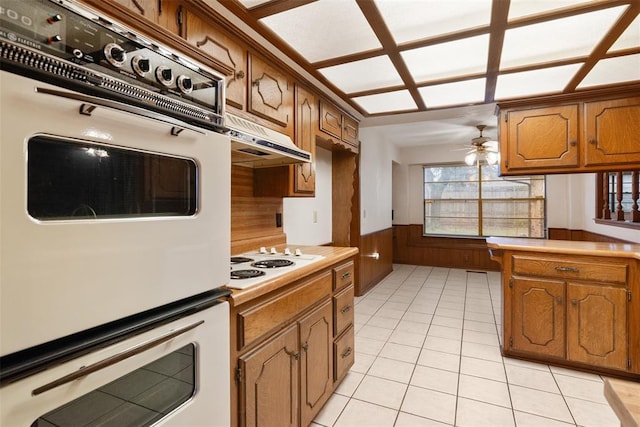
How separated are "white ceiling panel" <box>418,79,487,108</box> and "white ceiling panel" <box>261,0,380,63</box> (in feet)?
3.00

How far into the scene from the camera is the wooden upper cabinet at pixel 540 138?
268cm

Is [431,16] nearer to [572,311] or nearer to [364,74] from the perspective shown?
[364,74]

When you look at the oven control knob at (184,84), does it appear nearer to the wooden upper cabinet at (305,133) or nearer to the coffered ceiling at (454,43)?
the coffered ceiling at (454,43)

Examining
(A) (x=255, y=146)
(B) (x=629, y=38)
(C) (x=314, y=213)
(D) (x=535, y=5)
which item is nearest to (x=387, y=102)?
(C) (x=314, y=213)

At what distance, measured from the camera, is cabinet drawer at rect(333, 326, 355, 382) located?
6.47 ft

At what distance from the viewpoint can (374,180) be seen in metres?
4.84

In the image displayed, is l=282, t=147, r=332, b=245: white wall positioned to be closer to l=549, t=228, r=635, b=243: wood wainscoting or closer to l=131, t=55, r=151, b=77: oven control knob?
l=131, t=55, r=151, b=77: oven control knob

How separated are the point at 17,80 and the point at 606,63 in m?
3.02

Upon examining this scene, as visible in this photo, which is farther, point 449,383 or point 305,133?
point 305,133

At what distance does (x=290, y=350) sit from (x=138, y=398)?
754mm

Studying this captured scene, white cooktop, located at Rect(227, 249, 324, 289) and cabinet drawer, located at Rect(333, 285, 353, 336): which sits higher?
white cooktop, located at Rect(227, 249, 324, 289)

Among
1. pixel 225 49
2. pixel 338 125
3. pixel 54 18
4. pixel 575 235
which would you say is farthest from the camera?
pixel 575 235

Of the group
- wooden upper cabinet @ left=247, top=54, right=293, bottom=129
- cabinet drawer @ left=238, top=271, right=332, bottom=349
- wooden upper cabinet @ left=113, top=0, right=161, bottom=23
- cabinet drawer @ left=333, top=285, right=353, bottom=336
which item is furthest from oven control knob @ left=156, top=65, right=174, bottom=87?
cabinet drawer @ left=333, top=285, right=353, bottom=336

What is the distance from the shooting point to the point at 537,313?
244 centimetres
